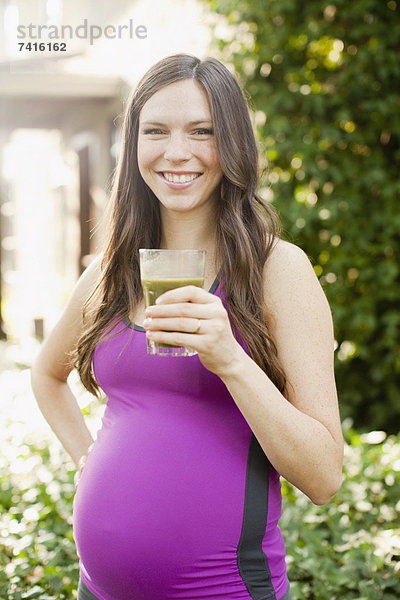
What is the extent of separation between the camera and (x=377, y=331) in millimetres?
5156

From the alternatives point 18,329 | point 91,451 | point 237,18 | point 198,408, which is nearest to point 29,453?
point 91,451

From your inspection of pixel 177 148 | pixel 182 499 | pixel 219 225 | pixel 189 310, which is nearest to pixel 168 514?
pixel 182 499

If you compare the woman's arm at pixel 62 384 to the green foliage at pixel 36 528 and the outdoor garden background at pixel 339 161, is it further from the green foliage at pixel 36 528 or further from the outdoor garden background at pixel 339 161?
the outdoor garden background at pixel 339 161

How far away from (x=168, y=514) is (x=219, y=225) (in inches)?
29.3

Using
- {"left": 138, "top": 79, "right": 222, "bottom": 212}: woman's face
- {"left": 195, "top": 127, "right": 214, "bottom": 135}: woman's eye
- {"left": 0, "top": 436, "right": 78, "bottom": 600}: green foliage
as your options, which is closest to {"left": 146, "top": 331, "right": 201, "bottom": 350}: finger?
{"left": 138, "top": 79, "right": 222, "bottom": 212}: woman's face

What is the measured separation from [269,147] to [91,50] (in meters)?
4.65

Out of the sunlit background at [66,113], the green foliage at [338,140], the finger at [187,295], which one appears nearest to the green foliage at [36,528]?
the sunlit background at [66,113]

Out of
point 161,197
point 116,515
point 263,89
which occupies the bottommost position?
point 116,515

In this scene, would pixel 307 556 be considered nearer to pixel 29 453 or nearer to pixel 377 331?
pixel 29 453

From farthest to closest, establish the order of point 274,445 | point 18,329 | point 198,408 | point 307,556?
point 18,329
point 307,556
point 198,408
point 274,445

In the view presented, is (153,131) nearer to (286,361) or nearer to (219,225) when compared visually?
(219,225)

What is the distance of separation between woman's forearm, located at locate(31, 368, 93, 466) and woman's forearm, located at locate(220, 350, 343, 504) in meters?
0.91

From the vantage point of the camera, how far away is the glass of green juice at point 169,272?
1428mm

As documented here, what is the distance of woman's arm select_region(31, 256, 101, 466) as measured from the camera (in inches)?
84.3
